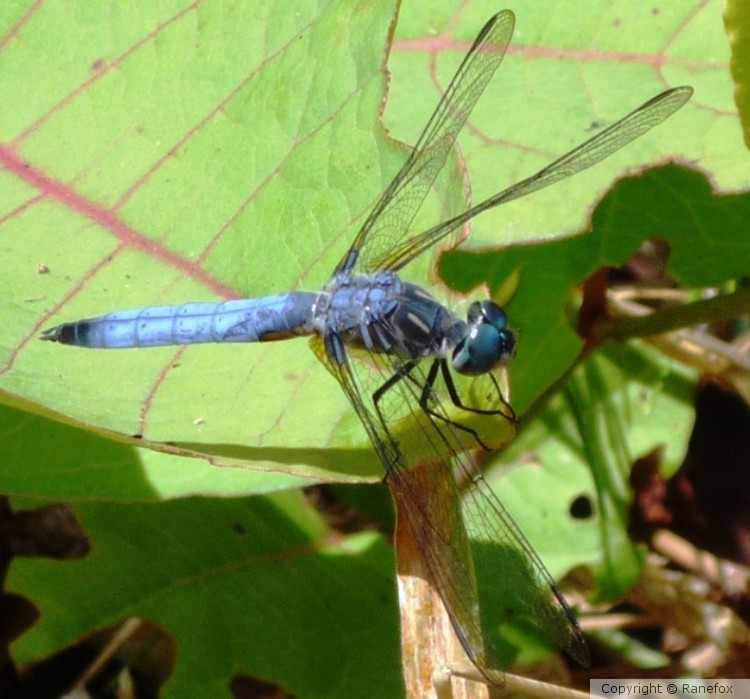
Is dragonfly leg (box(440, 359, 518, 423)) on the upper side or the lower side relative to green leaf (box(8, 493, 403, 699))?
upper

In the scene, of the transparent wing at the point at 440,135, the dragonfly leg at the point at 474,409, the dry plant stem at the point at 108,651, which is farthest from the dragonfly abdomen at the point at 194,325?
the dry plant stem at the point at 108,651

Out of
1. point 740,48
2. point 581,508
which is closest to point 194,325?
point 740,48

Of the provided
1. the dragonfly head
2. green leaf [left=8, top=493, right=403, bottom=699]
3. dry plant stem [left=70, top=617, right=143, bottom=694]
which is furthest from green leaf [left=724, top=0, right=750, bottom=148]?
dry plant stem [left=70, top=617, right=143, bottom=694]

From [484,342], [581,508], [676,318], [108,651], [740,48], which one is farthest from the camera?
[108,651]

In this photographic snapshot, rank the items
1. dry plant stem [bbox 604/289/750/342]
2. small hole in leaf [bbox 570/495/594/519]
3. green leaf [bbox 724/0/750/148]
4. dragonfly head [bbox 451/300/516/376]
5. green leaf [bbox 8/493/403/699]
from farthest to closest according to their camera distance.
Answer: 1. small hole in leaf [bbox 570/495/594/519]
2. green leaf [bbox 8/493/403/699]
3. dry plant stem [bbox 604/289/750/342]
4. dragonfly head [bbox 451/300/516/376]
5. green leaf [bbox 724/0/750/148]

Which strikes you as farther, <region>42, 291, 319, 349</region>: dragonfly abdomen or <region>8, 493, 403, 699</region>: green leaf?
<region>8, 493, 403, 699</region>: green leaf

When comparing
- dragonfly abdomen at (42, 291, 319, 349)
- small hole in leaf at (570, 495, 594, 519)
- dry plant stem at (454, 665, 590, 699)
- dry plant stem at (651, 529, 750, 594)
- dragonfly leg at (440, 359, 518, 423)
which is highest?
dragonfly abdomen at (42, 291, 319, 349)

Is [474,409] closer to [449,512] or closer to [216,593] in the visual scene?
[449,512]

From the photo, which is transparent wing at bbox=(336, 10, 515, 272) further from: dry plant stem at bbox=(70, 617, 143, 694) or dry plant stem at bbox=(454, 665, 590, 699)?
dry plant stem at bbox=(70, 617, 143, 694)
